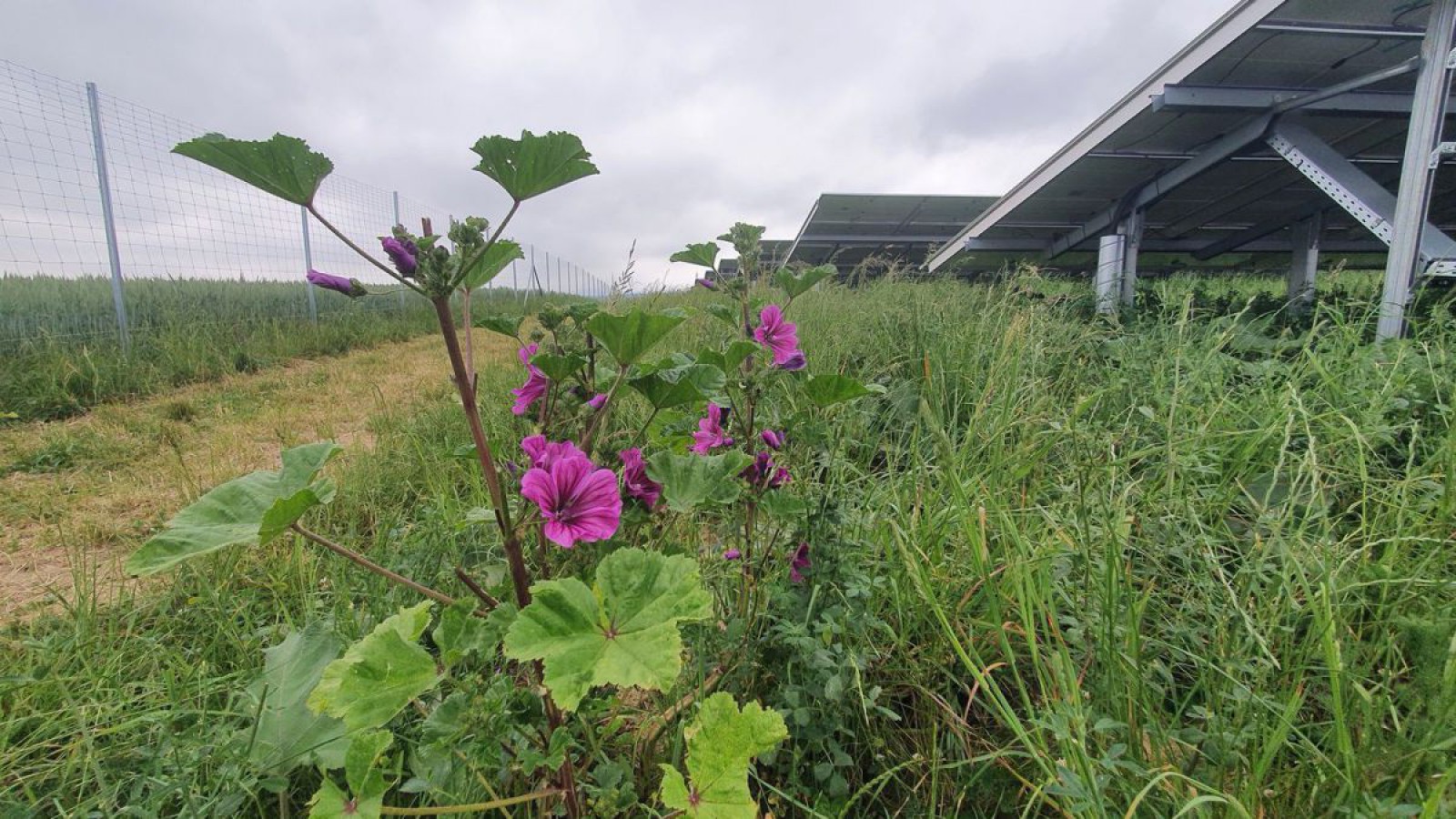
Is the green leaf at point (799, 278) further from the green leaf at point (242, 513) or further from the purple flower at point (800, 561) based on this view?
the green leaf at point (242, 513)

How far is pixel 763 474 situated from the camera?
1031mm

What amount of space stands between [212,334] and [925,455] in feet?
21.5

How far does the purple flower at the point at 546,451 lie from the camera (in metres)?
0.72

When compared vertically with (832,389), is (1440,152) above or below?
above

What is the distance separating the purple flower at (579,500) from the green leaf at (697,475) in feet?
0.30

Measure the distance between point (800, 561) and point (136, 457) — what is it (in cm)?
340

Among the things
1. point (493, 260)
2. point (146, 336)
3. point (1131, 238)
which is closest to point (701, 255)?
point (493, 260)

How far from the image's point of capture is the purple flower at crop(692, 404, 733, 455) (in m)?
1.03

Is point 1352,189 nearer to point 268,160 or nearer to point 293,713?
point 268,160

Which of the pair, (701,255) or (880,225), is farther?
(880,225)

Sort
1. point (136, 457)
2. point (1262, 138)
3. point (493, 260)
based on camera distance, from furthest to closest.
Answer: point (1262, 138) → point (136, 457) → point (493, 260)

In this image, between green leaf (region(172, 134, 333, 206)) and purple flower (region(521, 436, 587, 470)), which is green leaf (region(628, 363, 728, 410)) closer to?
purple flower (region(521, 436, 587, 470))

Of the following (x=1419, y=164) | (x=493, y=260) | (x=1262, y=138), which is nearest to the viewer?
(x=493, y=260)

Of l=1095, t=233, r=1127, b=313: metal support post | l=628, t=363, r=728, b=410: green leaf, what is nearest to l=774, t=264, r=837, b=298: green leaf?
l=628, t=363, r=728, b=410: green leaf
